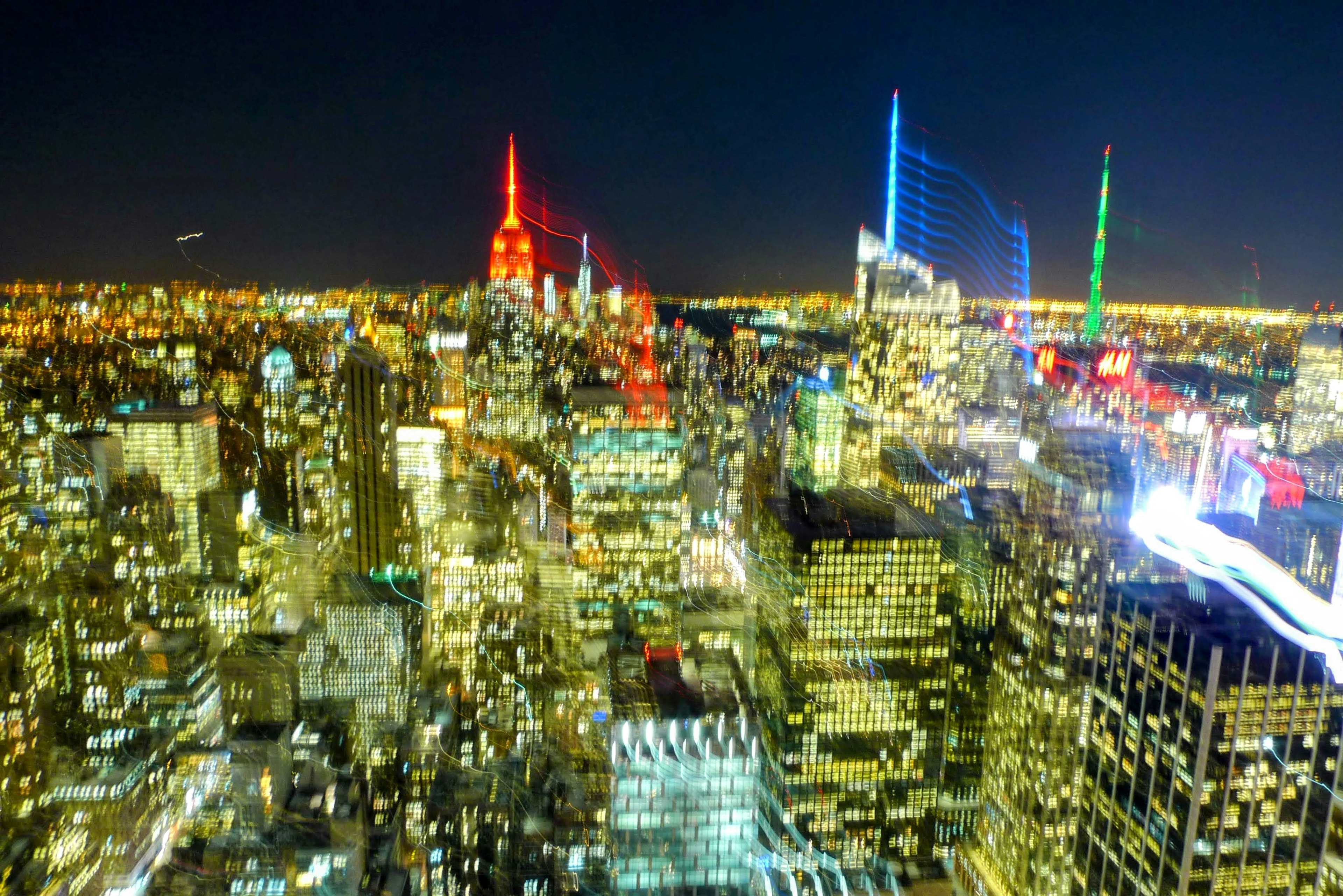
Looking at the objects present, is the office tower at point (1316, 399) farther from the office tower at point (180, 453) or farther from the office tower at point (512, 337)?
the office tower at point (180, 453)

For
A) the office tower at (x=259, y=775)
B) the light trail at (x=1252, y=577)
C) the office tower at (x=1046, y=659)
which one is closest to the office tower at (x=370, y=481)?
the office tower at (x=259, y=775)

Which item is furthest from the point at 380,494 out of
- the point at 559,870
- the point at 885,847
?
the point at 885,847

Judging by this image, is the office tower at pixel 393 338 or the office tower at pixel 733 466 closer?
the office tower at pixel 393 338

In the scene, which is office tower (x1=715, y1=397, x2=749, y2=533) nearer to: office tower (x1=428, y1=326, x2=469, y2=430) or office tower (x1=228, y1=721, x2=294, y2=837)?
office tower (x1=428, y1=326, x2=469, y2=430)

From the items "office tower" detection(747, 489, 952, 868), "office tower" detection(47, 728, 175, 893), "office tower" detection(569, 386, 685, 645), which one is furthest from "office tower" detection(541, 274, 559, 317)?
"office tower" detection(47, 728, 175, 893)

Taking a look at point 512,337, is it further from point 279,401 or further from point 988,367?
point 988,367

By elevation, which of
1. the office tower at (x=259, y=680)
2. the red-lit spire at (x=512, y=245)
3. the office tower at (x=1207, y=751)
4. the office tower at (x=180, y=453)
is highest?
the red-lit spire at (x=512, y=245)

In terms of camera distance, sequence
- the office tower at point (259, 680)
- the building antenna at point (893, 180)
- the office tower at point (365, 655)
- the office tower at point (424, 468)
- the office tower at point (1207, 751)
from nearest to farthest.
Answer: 1. the office tower at point (1207, 751)
2. the building antenna at point (893, 180)
3. the office tower at point (259, 680)
4. the office tower at point (365, 655)
5. the office tower at point (424, 468)
